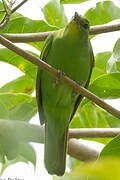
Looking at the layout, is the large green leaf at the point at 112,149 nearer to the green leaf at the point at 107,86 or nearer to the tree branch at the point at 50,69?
the tree branch at the point at 50,69

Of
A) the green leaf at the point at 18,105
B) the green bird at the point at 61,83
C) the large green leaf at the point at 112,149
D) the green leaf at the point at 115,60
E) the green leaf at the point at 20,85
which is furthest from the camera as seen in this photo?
the green leaf at the point at 20,85

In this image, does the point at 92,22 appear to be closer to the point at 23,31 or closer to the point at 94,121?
the point at 23,31

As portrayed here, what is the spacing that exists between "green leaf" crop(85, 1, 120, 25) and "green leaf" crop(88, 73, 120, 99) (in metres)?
0.79

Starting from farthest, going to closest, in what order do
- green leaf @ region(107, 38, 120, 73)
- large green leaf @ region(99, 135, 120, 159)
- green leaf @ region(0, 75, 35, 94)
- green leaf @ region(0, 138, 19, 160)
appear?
green leaf @ region(0, 75, 35, 94) < green leaf @ region(107, 38, 120, 73) < green leaf @ region(0, 138, 19, 160) < large green leaf @ region(99, 135, 120, 159)

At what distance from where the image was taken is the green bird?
236cm

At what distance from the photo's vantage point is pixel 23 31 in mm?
2387

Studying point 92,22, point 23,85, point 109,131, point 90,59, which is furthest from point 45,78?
point 109,131

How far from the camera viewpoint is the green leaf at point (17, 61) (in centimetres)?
239

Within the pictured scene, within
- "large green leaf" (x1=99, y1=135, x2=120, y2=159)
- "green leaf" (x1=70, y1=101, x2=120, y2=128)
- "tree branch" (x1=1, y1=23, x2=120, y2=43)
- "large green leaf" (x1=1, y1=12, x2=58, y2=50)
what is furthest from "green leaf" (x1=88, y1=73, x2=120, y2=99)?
"large green leaf" (x1=1, y1=12, x2=58, y2=50)

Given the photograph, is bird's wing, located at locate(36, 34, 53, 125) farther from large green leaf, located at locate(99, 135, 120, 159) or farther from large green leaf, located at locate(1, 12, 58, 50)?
large green leaf, located at locate(99, 135, 120, 159)

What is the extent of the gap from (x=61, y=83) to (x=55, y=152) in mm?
592

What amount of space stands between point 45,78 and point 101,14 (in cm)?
73

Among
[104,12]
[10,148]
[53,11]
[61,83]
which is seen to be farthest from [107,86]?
[53,11]

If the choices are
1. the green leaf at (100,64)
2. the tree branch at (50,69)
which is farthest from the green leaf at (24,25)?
the tree branch at (50,69)
